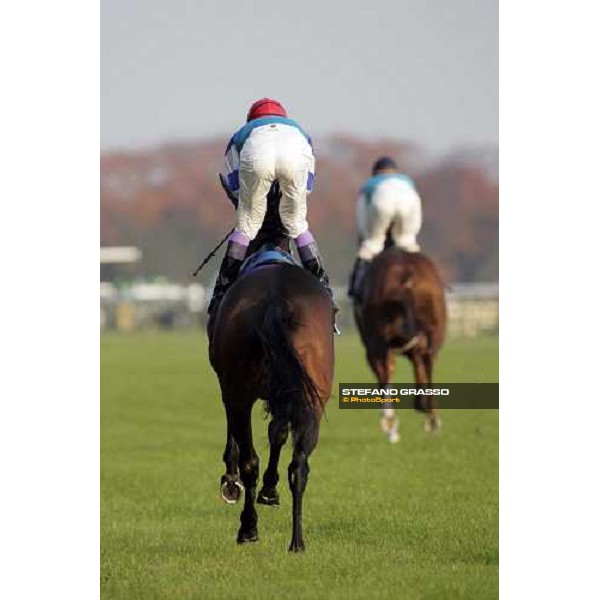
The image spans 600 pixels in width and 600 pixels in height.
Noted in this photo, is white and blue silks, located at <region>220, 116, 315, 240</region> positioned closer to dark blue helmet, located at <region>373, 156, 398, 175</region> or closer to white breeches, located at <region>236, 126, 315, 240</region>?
white breeches, located at <region>236, 126, 315, 240</region>

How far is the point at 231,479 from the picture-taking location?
10.6 m

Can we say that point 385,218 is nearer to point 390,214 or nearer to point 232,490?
point 390,214

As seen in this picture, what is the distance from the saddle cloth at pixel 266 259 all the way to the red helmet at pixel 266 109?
0.89 meters

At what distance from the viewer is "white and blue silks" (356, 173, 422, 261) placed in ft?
54.7

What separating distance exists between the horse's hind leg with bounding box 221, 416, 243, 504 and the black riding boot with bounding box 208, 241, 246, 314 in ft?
3.12

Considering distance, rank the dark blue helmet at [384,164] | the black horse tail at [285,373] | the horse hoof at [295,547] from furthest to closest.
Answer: the dark blue helmet at [384,164]
the horse hoof at [295,547]
the black horse tail at [285,373]

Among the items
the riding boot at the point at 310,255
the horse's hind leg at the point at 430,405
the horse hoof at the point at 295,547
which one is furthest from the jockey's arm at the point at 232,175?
the horse's hind leg at the point at 430,405

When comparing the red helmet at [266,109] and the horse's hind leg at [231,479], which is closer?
the red helmet at [266,109]

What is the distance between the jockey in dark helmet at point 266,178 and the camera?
A: 10102 mm

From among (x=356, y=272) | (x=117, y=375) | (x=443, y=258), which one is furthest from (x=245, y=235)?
(x=117, y=375)
